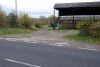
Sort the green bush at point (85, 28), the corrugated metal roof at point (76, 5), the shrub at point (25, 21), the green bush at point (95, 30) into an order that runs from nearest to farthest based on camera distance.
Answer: the green bush at point (95, 30)
the green bush at point (85, 28)
the corrugated metal roof at point (76, 5)
the shrub at point (25, 21)

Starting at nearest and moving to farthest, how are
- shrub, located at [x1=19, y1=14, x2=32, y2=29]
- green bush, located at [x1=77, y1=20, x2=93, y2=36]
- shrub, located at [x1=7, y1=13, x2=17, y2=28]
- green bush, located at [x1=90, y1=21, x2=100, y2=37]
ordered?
green bush, located at [x1=90, y1=21, x2=100, y2=37], green bush, located at [x1=77, y1=20, x2=93, y2=36], shrub, located at [x1=7, y1=13, x2=17, y2=28], shrub, located at [x1=19, y1=14, x2=32, y2=29]

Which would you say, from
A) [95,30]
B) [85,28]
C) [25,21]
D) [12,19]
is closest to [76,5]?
[25,21]

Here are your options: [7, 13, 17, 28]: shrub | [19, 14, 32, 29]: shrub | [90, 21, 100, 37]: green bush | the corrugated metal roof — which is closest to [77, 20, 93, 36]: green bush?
[90, 21, 100, 37]: green bush

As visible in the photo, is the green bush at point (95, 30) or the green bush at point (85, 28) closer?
the green bush at point (95, 30)

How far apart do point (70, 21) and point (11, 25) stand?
9224mm

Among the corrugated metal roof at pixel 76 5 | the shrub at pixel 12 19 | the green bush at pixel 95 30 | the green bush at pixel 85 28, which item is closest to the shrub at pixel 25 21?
the shrub at pixel 12 19

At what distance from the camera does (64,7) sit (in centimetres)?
4069

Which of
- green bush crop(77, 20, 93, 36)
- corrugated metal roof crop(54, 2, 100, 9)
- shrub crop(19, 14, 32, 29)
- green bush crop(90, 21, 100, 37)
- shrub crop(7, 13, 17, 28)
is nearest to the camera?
green bush crop(90, 21, 100, 37)

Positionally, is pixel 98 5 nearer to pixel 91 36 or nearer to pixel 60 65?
pixel 91 36

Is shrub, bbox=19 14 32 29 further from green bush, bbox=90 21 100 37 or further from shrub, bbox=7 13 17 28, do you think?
green bush, bbox=90 21 100 37

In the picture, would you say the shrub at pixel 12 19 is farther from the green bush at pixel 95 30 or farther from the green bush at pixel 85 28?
the green bush at pixel 95 30

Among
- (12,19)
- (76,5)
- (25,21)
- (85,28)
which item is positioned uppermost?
(76,5)

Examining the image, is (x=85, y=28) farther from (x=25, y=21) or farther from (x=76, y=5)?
(x=25, y=21)

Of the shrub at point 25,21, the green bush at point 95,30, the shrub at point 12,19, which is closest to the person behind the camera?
the green bush at point 95,30
